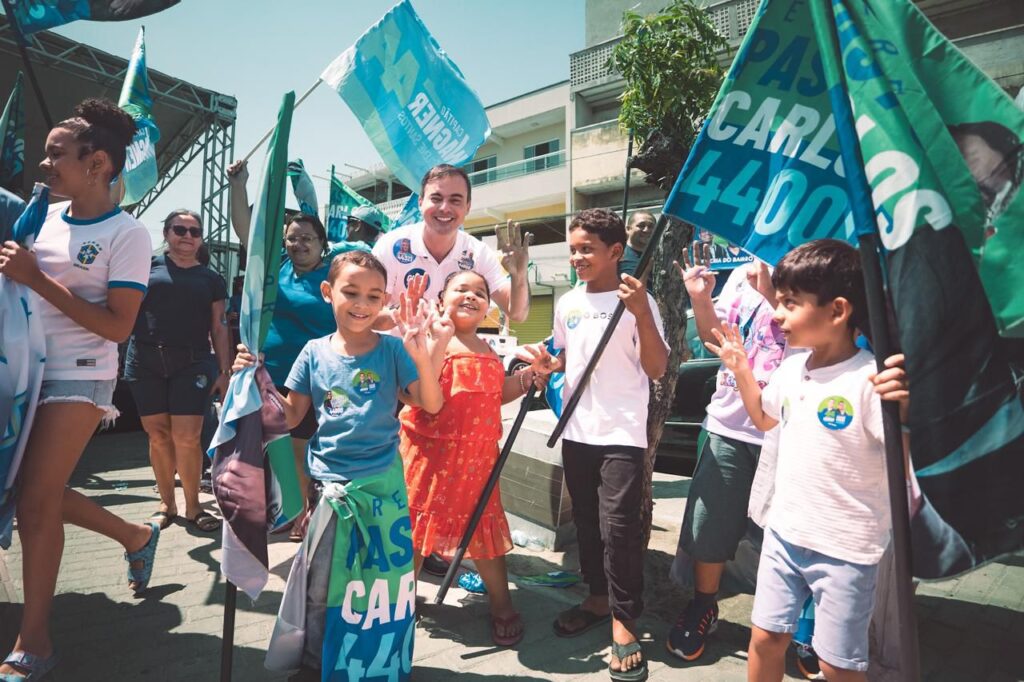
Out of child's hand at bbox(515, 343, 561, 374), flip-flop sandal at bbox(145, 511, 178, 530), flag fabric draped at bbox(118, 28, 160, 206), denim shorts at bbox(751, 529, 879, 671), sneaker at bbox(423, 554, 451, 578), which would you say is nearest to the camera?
denim shorts at bbox(751, 529, 879, 671)

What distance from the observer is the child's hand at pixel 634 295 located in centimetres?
233

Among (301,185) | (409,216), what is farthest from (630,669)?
(409,216)

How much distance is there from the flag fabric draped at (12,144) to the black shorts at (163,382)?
1151mm

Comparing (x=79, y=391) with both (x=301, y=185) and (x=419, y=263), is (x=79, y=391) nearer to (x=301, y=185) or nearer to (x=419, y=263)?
(x=419, y=263)

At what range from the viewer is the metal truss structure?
8.88m

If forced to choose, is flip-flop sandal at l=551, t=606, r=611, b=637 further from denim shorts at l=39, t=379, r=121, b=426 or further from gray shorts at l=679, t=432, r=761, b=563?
denim shorts at l=39, t=379, r=121, b=426

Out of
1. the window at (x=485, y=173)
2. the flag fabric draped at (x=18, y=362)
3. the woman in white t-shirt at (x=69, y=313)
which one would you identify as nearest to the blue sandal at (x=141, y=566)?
the woman in white t-shirt at (x=69, y=313)

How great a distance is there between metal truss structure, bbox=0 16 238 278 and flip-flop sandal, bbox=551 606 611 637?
733 centimetres

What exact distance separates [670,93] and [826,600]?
3.05 meters

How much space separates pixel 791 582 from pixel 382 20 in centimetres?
433

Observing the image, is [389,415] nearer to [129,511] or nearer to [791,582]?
[791,582]

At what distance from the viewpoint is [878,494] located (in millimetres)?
1701

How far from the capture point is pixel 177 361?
3871 mm

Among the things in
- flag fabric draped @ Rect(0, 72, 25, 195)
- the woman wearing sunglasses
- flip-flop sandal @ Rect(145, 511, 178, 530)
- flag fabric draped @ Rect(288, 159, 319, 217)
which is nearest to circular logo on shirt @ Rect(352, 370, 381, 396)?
the woman wearing sunglasses
